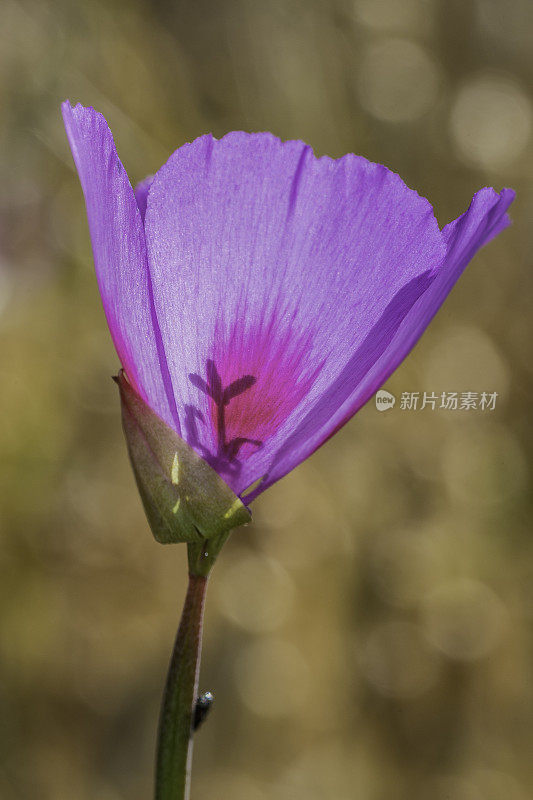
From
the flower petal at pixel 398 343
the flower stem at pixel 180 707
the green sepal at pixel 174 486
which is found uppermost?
the flower petal at pixel 398 343

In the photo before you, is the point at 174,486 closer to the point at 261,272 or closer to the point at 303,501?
the point at 261,272

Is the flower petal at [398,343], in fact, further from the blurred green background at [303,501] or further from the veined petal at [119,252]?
the blurred green background at [303,501]

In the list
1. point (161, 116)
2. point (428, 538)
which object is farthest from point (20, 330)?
point (428, 538)

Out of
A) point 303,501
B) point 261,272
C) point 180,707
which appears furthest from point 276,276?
point 303,501

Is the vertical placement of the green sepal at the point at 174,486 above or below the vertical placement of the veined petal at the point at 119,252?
below

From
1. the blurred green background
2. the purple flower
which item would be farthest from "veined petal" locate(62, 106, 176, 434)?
the blurred green background

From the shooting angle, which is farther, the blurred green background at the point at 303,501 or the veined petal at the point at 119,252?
the blurred green background at the point at 303,501

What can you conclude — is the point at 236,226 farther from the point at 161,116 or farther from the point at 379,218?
the point at 161,116

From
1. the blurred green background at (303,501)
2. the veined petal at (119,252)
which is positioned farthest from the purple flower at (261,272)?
the blurred green background at (303,501)
